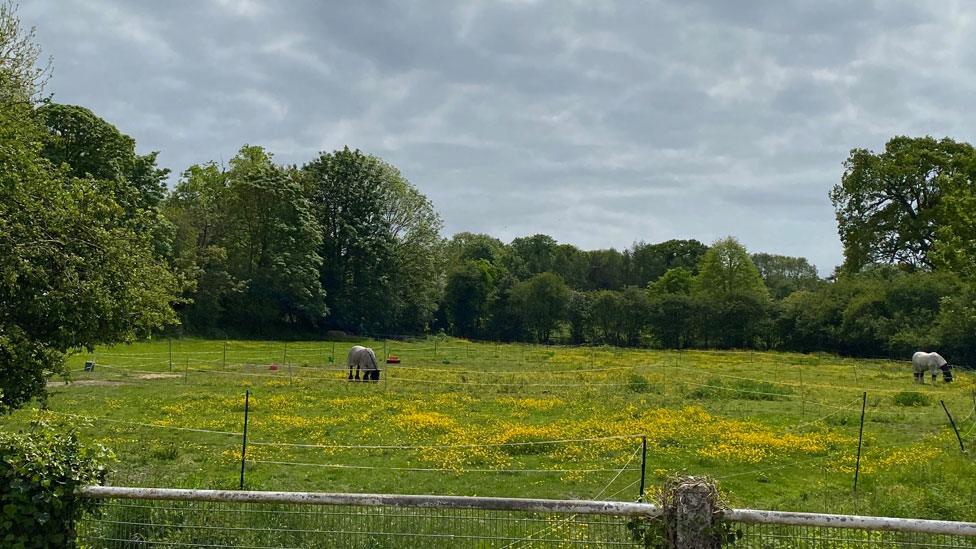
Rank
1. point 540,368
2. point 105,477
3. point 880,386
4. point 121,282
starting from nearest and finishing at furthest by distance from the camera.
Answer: point 105,477, point 121,282, point 880,386, point 540,368

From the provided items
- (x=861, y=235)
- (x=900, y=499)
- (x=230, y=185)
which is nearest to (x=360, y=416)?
(x=900, y=499)

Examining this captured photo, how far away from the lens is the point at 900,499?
10812 mm

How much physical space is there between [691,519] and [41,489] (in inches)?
185

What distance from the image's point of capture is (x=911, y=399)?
2516cm

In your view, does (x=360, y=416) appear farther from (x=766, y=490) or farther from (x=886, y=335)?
(x=886, y=335)

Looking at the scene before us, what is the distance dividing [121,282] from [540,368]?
29479mm

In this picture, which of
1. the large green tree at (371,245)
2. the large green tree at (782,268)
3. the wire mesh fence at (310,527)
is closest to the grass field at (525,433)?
the wire mesh fence at (310,527)

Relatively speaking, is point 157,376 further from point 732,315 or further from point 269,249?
point 732,315

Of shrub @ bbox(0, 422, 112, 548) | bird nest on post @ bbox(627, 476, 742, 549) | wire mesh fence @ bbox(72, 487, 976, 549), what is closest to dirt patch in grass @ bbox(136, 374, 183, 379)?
wire mesh fence @ bbox(72, 487, 976, 549)

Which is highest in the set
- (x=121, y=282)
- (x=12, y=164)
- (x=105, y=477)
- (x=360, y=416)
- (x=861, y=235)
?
(x=861, y=235)

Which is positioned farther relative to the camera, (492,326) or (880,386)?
(492,326)

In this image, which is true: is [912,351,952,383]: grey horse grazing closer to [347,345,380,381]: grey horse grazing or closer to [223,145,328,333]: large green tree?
[347,345,380,381]: grey horse grazing

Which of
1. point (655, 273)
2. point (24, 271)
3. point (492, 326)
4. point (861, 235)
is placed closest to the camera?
point (24, 271)

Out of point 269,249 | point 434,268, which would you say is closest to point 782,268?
point 434,268
